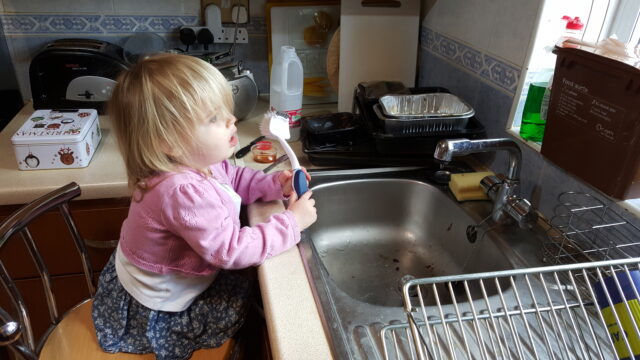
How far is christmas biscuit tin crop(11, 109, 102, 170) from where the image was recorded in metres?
1.08

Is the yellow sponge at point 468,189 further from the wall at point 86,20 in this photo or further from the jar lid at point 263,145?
the wall at point 86,20

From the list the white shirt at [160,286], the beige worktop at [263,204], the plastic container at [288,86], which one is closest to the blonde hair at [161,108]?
the white shirt at [160,286]

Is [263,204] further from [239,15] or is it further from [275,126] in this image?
[239,15]

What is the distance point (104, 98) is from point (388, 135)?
88cm

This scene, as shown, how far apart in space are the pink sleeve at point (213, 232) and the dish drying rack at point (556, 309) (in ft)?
0.88

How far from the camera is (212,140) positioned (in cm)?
81

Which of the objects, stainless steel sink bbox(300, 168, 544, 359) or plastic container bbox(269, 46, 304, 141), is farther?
plastic container bbox(269, 46, 304, 141)

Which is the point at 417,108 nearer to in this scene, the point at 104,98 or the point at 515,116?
the point at 515,116

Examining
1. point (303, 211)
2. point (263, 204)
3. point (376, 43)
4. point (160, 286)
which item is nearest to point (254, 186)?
point (263, 204)

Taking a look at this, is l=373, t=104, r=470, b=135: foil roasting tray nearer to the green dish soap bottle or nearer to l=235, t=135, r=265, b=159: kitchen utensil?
the green dish soap bottle

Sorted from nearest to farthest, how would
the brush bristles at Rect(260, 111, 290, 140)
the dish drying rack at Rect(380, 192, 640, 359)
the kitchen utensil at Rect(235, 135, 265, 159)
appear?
the dish drying rack at Rect(380, 192, 640, 359), the brush bristles at Rect(260, 111, 290, 140), the kitchen utensil at Rect(235, 135, 265, 159)

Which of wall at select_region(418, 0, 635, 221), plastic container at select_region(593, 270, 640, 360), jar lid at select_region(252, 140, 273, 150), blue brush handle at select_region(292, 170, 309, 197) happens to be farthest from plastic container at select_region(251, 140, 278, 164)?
plastic container at select_region(593, 270, 640, 360)

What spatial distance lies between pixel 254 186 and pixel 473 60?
2.18 ft

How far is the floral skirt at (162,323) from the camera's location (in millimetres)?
893
